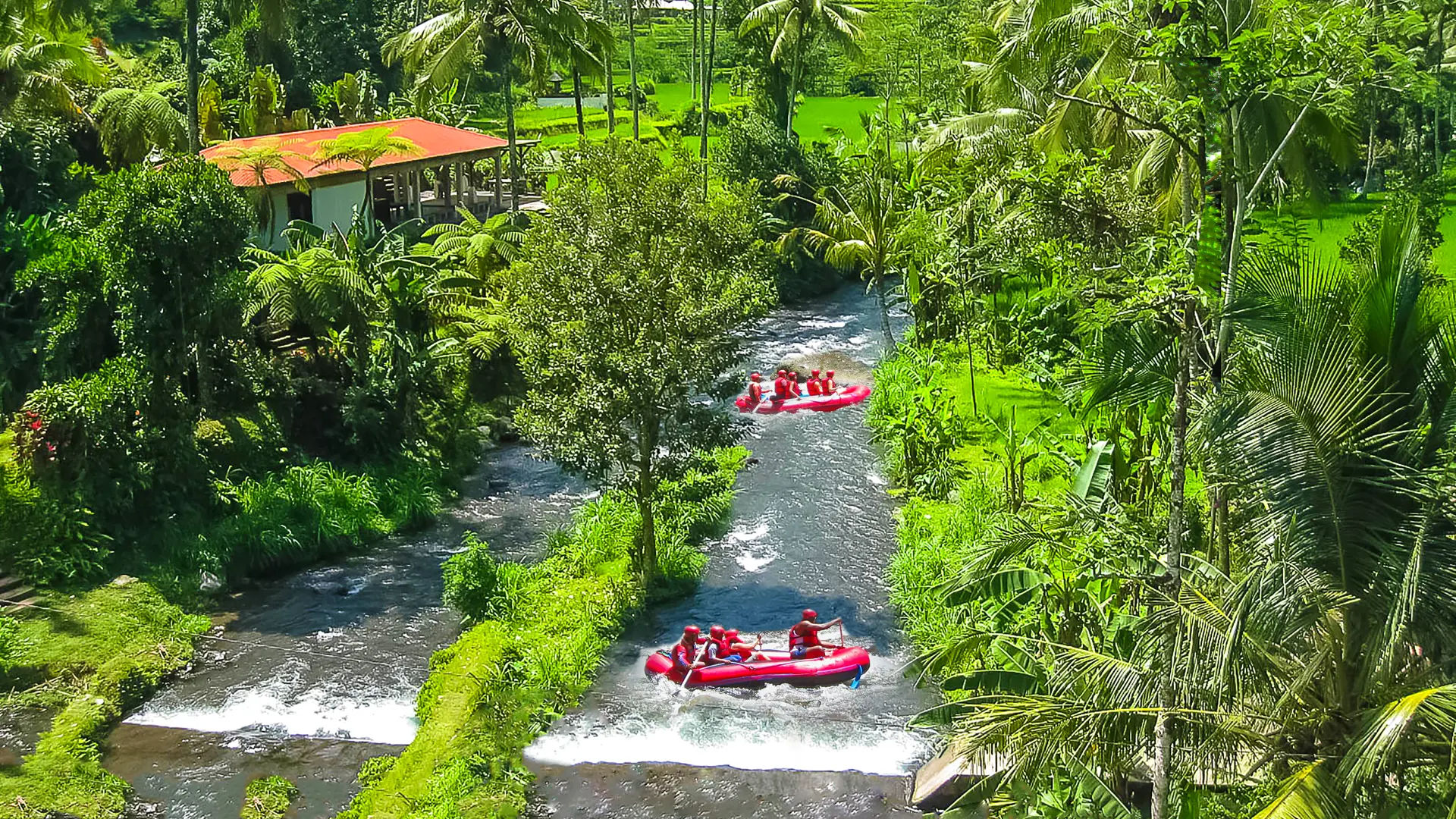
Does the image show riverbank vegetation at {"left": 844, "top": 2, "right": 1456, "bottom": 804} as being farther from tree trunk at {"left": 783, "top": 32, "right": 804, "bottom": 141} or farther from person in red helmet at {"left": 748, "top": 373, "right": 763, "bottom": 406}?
tree trunk at {"left": 783, "top": 32, "right": 804, "bottom": 141}

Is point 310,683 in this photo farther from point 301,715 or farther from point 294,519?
point 294,519

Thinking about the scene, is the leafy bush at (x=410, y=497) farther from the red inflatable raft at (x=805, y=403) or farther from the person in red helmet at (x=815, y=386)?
the person in red helmet at (x=815, y=386)

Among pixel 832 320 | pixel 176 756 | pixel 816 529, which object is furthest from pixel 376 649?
pixel 832 320

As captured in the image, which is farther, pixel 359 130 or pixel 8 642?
pixel 359 130

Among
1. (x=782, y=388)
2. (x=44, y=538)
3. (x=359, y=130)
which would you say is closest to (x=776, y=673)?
(x=44, y=538)

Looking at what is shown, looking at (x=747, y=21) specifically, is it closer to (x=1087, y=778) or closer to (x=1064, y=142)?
(x=1064, y=142)

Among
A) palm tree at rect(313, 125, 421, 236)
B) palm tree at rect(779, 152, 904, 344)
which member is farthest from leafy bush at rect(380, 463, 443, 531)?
palm tree at rect(779, 152, 904, 344)
